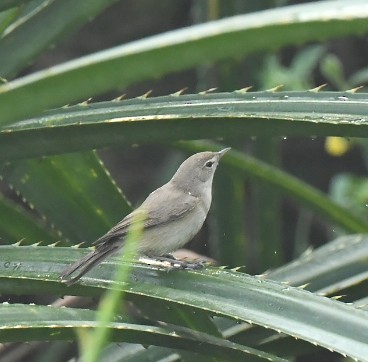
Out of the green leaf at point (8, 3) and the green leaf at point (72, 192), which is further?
the green leaf at point (72, 192)

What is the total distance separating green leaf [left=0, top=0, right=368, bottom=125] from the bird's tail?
0.93m

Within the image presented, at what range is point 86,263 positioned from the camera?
2.29 m

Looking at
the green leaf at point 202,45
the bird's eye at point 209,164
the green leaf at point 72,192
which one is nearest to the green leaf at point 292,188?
the bird's eye at point 209,164

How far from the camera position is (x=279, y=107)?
6.77 feet

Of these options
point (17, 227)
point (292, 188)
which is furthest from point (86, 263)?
point (292, 188)

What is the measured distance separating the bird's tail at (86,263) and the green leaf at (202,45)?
3.06 feet

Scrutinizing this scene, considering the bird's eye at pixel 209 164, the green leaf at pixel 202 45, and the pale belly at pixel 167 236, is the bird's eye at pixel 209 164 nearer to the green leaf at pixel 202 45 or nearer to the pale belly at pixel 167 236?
the pale belly at pixel 167 236

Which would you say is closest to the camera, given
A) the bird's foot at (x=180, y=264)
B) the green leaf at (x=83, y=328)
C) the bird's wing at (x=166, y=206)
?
the green leaf at (x=83, y=328)

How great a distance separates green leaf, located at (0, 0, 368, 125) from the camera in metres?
1.14

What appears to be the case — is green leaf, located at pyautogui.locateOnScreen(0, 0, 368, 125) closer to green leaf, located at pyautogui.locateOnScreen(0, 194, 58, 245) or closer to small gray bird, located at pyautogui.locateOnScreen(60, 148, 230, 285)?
green leaf, located at pyautogui.locateOnScreen(0, 194, 58, 245)

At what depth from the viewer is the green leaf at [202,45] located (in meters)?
1.14

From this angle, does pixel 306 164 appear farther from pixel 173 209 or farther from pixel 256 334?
pixel 256 334

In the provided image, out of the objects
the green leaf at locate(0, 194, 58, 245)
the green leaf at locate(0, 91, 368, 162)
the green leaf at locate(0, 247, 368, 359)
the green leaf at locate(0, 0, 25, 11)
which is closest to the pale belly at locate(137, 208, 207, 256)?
the green leaf at locate(0, 194, 58, 245)

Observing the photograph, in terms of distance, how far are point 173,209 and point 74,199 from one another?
0.48 m
